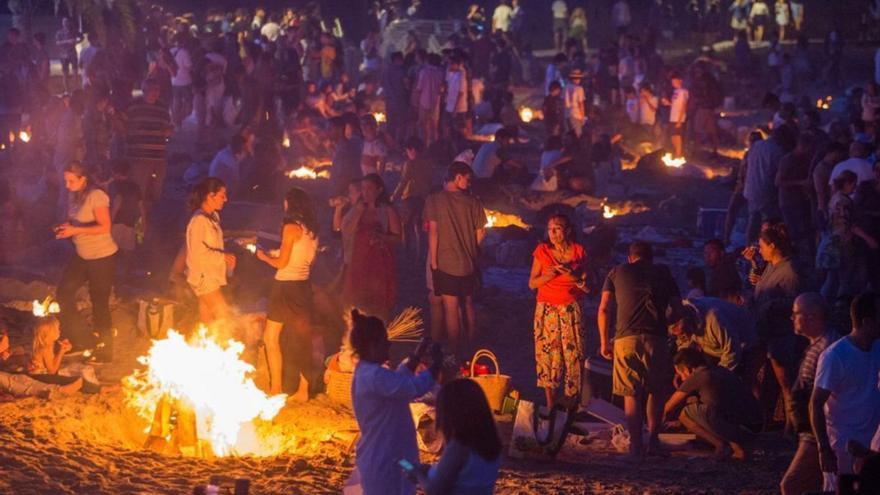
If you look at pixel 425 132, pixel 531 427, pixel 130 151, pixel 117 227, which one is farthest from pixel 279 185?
pixel 531 427

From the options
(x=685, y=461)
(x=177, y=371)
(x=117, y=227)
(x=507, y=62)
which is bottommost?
(x=685, y=461)

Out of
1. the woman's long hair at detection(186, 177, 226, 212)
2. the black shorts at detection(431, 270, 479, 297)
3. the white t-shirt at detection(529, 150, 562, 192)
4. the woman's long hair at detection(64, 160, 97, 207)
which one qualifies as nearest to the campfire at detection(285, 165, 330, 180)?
the white t-shirt at detection(529, 150, 562, 192)

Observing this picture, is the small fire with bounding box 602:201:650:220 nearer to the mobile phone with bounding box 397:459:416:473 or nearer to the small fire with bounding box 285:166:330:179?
the small fire with bounding box 285:166:330:179

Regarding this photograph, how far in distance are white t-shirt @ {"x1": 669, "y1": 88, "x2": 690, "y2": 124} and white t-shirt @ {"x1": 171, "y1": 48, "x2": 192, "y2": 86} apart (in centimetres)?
862

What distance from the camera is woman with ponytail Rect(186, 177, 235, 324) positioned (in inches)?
372

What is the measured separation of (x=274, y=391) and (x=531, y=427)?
92.0 inches

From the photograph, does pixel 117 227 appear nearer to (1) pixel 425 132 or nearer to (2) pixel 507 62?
(1) pixel 425 132

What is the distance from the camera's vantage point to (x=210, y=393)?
879cm

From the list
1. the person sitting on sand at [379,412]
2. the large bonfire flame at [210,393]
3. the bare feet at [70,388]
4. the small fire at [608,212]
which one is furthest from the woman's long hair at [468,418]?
the small fire at [608,212]

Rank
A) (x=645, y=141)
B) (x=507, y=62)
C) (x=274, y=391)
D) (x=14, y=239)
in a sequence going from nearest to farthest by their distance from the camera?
(x=274, y=391) < (x=14, y=239) < (x=645, y=141) < (x=507, y=62)

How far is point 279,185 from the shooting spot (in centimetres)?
1559

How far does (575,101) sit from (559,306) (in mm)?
12169

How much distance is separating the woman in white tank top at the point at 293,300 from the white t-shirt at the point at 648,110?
50.2 ft

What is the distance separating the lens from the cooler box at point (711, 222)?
1606cm
